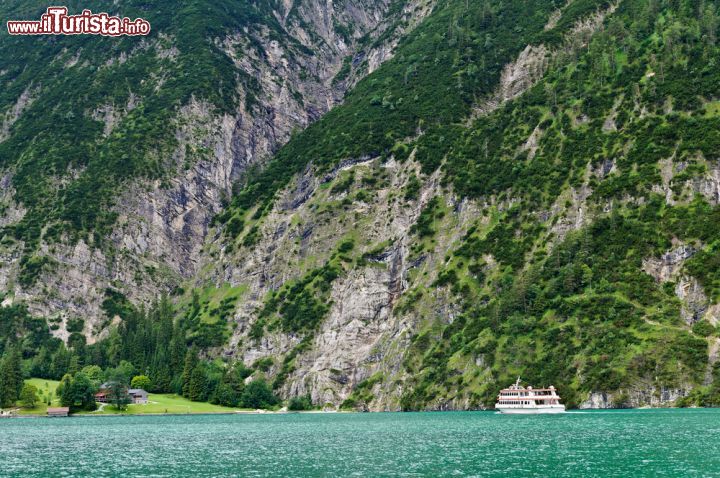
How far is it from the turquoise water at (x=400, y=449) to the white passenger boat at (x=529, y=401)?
1778 centimetres

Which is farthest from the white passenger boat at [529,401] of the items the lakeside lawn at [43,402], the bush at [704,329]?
the lakeside lawn at [43,402]

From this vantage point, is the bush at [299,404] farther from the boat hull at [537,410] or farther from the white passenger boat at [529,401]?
the boat hull at [537,410]

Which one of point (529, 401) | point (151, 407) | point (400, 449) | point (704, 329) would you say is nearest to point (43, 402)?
point (151, 407)

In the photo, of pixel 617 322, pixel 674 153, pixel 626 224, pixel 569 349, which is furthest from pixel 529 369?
pixel 674 153

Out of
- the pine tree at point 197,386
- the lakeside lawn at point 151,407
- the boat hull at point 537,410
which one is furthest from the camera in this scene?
the pine tree at point 197,386

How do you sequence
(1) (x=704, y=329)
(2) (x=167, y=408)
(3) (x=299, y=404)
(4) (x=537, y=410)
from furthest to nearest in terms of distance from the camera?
(3) (x=299, y=404) → (2) (x=167, y=408) → (4) (x=537, y=410) → (1) (x=704, y=329)

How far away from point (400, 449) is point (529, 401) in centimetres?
7044

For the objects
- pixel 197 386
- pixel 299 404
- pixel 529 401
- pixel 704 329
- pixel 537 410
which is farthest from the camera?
pixel 197 386

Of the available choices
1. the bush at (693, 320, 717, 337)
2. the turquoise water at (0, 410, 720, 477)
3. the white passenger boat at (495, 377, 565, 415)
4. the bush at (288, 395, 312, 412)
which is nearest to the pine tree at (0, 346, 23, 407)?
the turquoise water at (0, 410, 720, 477)

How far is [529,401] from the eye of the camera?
145 metres

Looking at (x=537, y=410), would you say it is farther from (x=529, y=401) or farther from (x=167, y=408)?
(x=167, y=408)

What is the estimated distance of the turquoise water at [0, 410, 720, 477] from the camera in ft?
209

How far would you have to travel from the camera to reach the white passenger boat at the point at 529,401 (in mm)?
143500

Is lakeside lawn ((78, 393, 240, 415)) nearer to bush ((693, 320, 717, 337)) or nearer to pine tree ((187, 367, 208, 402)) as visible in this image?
pine tree ((187, 367, 208, 402))
